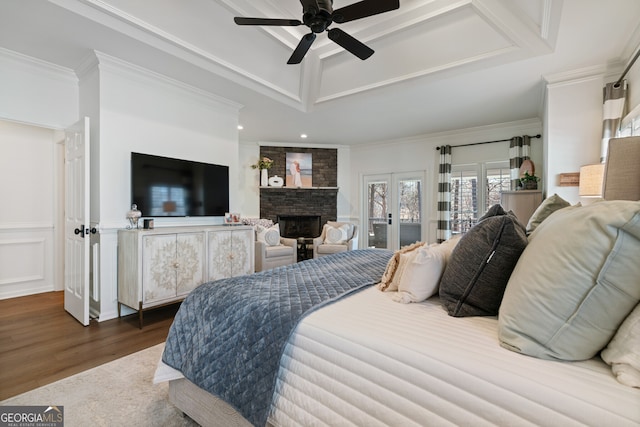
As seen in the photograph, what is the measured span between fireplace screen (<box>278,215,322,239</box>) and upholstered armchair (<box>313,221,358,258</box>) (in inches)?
28.5

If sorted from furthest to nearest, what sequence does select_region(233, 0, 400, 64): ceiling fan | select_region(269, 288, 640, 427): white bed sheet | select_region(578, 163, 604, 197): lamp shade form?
select_region(578, 163, 604, 197): lamp shade < select_region(233, 0, 400, 64): ceiling fan < select_region(269, 288, 640, 427): white bed sheet

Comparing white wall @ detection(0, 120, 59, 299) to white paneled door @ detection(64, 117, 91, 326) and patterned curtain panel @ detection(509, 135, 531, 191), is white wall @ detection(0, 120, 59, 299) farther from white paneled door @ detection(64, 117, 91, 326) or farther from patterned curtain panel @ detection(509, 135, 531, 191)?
patterned curtain panel @ detection(509, 135, 531, 191)

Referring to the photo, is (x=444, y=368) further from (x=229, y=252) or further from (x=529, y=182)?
(x=529, y=182)

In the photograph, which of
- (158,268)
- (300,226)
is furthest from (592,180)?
(300,226)

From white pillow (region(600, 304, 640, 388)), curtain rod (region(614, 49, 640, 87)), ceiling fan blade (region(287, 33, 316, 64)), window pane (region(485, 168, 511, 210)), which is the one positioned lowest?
white pillow (region(600, 304, 640, 388))

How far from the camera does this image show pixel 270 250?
15.8 ft

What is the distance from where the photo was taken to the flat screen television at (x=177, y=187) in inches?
126

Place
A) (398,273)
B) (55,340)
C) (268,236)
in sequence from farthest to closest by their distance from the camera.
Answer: (268,236) < (55,340) < (398,273)

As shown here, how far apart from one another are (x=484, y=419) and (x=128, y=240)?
3175 millimetres

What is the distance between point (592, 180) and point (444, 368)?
9.69 feet

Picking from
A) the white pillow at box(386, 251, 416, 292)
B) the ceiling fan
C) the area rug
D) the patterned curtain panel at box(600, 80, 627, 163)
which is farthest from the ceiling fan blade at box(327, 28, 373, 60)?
the area rug

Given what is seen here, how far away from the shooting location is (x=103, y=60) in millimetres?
2920

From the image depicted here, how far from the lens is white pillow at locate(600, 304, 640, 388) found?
0.67m

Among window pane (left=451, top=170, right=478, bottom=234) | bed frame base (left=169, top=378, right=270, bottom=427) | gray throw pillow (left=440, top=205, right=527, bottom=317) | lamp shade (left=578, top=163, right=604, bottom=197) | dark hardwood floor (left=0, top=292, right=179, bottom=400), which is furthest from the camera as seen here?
window pane (left=451, top=170, right=478, bottom=234)
